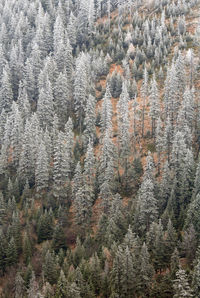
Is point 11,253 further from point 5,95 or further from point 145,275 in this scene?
point 5,95

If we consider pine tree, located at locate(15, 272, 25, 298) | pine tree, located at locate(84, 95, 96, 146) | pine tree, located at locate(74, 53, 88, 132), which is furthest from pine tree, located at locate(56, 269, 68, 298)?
pine tree, located at locate(74, 53, 88, 132)

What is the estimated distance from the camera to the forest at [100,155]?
40.6 m

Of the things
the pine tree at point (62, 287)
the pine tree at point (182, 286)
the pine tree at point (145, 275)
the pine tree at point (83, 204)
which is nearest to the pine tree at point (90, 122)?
the pine tree at point (83, 204)

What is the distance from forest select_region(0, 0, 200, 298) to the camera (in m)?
40.6

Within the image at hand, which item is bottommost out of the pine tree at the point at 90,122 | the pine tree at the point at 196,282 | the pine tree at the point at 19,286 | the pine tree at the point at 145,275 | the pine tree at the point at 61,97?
the pine tree at the point at 19,286

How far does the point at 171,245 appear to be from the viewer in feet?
139

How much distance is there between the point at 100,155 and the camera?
69.8 metres

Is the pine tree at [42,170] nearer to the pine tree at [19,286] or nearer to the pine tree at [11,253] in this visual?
the pine tree at [11,253]

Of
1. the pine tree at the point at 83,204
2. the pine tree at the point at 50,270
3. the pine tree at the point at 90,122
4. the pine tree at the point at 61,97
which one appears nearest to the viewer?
the pine tree at the point at 50,270

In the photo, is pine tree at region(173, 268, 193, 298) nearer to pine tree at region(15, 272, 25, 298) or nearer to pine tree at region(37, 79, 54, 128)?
pine tree at region(15, 272, 25, 298)

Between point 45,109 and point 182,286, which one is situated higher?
point 45,109

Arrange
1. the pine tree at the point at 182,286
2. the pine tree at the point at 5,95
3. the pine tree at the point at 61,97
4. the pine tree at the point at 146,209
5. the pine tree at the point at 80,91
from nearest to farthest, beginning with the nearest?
the pine tree at the point at 182,286, the pine tree at the point at 146,209, the pine tree at the point at 80,91, the pine tree at the point at 61,97, the pine tree at the point at 5,95

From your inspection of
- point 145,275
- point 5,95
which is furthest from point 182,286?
point 5,95

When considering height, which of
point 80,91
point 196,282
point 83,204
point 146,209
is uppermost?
point 80,91
